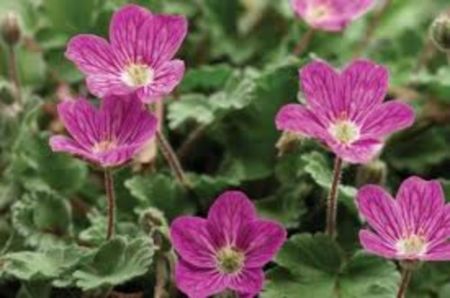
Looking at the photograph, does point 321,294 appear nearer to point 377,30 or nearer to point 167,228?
point 167,228

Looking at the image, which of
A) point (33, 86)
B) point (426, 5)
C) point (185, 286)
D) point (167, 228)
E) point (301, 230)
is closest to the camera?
point (185, 286)

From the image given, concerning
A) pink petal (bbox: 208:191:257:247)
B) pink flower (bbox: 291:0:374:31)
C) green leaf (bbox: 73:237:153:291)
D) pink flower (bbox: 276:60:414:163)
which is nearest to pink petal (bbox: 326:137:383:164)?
pink flower (bbox: 276:60:414:163)

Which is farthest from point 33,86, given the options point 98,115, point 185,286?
point 185,286

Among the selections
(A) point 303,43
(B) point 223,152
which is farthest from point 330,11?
(B) point 223,152

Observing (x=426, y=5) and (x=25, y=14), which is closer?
(x=25, y=14)

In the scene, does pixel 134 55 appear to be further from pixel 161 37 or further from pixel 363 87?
pixel 363 87
